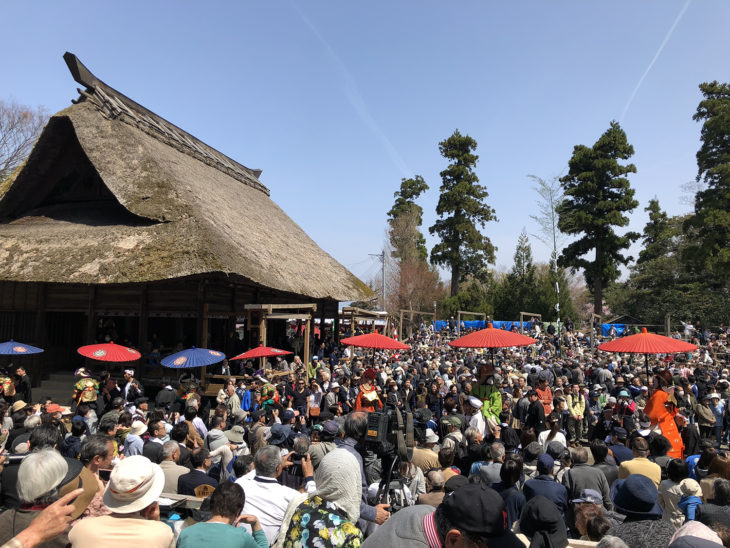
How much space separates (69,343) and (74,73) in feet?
32.2

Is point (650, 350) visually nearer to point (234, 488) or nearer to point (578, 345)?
point (234, 488)

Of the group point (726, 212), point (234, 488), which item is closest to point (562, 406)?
point (234, 488)

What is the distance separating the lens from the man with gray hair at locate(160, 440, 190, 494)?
4.84 meters

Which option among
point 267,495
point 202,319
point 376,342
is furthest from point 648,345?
point 202,319

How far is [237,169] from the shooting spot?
92.2 feet

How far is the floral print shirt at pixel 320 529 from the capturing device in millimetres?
2551

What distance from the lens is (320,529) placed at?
8.45ft

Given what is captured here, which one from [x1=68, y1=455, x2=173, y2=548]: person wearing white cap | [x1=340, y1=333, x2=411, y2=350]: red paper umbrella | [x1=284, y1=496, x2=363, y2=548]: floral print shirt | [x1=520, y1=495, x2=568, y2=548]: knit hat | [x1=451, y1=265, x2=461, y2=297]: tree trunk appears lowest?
[x1=520, y1=495, x2=568, y2=548]: knit hat

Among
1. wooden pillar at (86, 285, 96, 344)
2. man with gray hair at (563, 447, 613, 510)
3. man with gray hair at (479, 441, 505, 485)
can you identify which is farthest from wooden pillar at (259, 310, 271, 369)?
man with gray hair at (563, 447, 613, 510)

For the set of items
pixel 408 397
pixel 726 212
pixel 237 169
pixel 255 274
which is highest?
pixel 237 169

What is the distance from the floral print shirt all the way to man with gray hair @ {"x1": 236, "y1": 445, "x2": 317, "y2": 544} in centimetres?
68

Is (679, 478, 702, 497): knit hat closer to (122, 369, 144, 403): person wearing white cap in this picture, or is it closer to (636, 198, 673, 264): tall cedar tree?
(122, 369, 144, 403): person wearing white cap

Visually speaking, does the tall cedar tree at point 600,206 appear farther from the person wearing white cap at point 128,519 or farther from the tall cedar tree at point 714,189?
the person wearing white cap at point 128,519

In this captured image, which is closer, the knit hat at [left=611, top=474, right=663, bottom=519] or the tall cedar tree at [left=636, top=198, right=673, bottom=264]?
the knit hat at [left=611, top=474, right=663, bottom=519]
